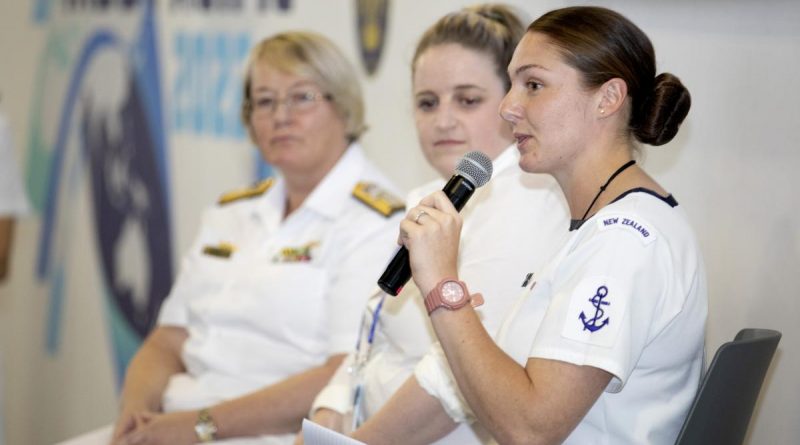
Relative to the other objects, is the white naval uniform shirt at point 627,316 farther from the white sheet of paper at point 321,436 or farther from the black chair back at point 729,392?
the white sheet of paper at point 321,436

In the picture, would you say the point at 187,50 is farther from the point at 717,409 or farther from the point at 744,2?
the point at 717,409

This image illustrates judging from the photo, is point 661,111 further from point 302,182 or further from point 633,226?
point 302,182

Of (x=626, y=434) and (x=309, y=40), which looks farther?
(x=309, y=40)

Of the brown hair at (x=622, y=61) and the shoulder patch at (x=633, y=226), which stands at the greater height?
the brown hair at (x=622, y=61)

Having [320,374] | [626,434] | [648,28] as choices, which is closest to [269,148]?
[320,374]

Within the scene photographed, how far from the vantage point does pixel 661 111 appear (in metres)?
1.64

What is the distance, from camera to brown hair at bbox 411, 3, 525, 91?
2.20 m

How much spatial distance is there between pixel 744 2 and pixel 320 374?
50.5 inches

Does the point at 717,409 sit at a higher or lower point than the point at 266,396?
higher

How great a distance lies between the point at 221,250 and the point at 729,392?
5.25 feet

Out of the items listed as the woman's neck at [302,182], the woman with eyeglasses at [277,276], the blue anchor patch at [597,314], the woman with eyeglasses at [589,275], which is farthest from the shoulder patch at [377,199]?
the blue anchor patch at [597,314]

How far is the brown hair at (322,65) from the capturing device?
276 centimetres

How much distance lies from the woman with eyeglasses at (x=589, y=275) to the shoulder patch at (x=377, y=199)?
86cm

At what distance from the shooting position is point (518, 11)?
228 cm
